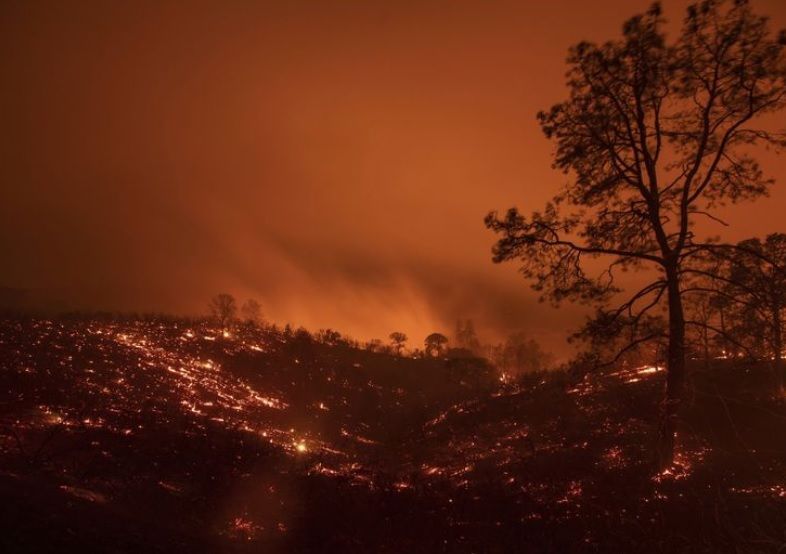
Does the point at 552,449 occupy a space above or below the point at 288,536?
above

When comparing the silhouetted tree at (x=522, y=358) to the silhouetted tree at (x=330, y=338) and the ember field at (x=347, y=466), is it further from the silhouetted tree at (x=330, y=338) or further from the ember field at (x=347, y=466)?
the ember field at (x=347, y=466)

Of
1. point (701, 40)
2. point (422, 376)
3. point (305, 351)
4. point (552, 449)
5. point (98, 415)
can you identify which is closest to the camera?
point (701, 40)

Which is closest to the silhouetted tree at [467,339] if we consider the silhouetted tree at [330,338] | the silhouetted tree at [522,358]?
the silhouetted tree at [522,358]

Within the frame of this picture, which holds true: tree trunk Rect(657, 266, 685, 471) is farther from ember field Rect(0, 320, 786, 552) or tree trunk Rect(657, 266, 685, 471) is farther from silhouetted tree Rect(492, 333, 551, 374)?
silhouetted tree Rect(492, 333, 551, 374)

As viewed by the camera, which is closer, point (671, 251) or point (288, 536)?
point (288, 536)

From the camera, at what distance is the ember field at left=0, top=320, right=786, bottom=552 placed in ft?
31.0

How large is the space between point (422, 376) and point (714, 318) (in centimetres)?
2951

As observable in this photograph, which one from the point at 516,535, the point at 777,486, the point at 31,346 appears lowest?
the point at 516,535

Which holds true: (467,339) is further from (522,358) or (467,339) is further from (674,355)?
(674,355)

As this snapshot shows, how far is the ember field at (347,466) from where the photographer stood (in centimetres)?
945

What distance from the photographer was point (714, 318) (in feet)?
87.7

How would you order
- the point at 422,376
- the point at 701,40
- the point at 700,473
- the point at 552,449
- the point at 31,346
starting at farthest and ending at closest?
the point at 422,376 < the point at 31,346 < the point at 552,449 < the point at 700,473 < the point at 701,40

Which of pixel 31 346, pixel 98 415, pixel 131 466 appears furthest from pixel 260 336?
pixel 131 466

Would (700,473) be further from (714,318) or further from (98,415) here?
(98,415)
